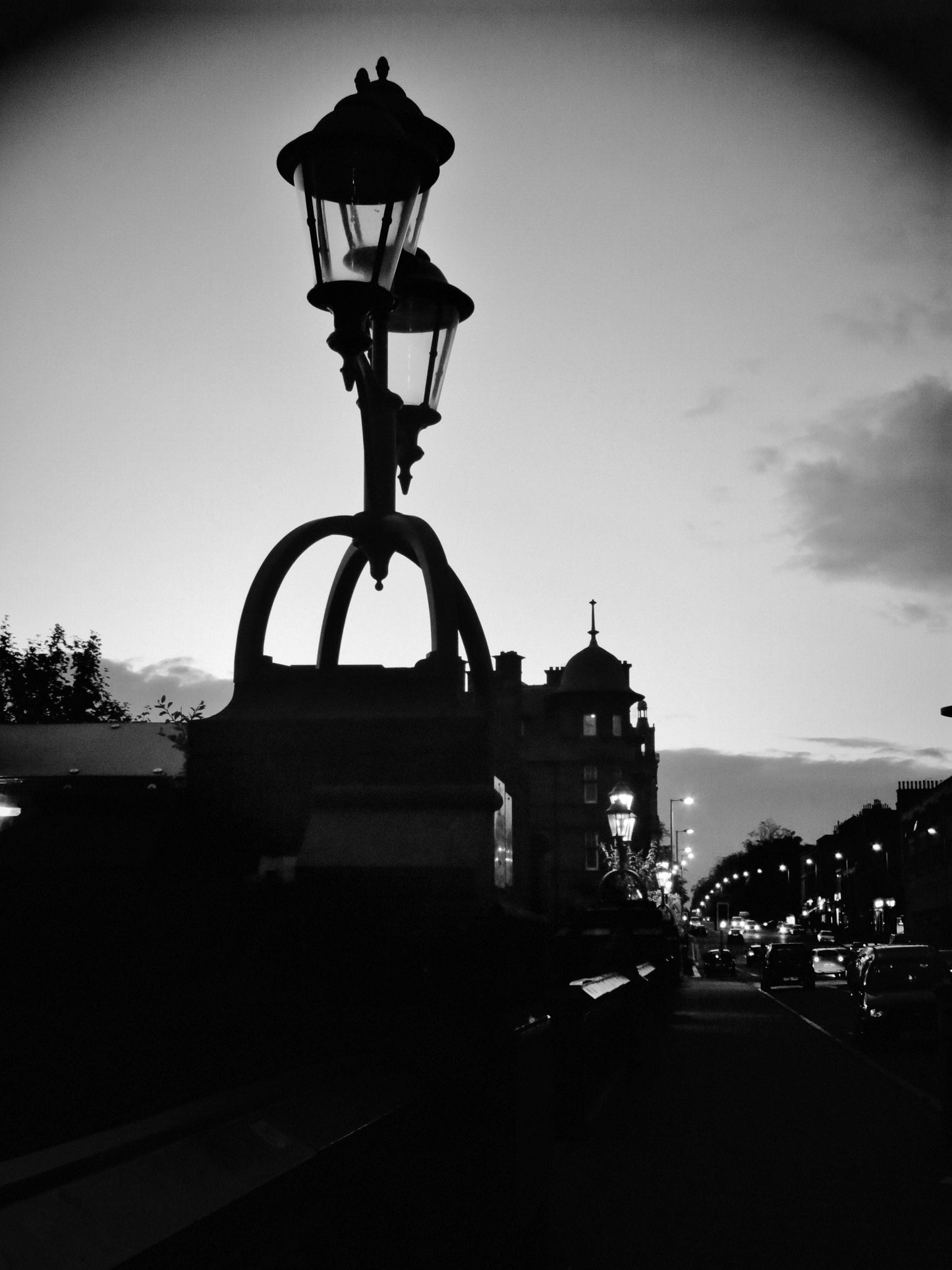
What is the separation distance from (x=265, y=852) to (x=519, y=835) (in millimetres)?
1308

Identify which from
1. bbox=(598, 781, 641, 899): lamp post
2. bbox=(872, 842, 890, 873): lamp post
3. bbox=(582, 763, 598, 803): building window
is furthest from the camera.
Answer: bbox=(872, 842, 890, 873): lamp post

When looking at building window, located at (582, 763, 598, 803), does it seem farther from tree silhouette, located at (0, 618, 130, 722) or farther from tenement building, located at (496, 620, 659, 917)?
tree silhouette, located at (0, 618, 130, 722)

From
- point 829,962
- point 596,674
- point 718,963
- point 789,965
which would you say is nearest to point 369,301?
point 789,965

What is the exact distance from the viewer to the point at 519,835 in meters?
4.70

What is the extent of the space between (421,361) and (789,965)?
56.9m

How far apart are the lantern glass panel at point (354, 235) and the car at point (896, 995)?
65.9 feet

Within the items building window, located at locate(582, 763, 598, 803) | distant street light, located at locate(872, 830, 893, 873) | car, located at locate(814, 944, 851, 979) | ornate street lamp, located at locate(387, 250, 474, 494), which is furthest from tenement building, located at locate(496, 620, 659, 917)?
ornate street lamp, located at locate(387, 250, 474, 494)

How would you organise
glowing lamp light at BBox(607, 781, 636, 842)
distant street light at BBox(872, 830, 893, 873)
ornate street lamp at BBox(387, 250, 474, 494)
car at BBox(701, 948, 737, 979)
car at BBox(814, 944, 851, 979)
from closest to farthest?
ornate street lamp at BBox(387, 250, 474, 494)
glowing lamp light at BBox(607, 781, 636, 842)
car at BBox(814, 944, 851, 979)
car at BBox(701, 948, 737, 979)
distant street light at BBox(872, 830, 893, 873)

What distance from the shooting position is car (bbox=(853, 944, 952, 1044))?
928 inches

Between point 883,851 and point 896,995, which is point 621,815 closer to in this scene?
point 896,995

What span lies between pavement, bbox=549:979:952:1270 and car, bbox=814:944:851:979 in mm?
49366

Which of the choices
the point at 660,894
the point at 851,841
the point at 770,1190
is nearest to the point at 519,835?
the point at 770,1190

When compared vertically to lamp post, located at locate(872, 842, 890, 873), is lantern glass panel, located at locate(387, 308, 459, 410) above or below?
above

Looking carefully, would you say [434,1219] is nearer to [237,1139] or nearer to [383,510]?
[237,1139]
